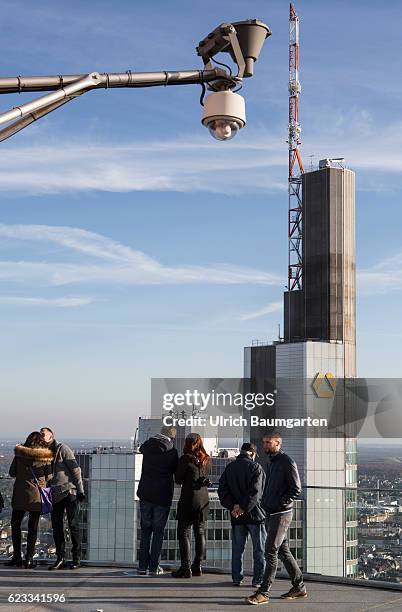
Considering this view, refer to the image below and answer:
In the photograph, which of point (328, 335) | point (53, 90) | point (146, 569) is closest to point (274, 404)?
point (328, 335)

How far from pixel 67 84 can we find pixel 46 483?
246 inches

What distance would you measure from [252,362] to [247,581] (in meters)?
82.7

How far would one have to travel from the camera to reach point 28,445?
9805mm

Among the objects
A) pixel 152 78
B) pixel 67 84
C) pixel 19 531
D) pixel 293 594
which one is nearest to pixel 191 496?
pixel 293 594

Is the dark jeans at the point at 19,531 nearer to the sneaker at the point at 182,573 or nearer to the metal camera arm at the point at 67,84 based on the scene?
the sneaker at the point at 182,573

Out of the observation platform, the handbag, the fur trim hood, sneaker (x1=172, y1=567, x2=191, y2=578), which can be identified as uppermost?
the fur trim hood

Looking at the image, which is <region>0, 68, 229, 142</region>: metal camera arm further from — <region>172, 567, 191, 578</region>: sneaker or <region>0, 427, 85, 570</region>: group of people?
<region>172, 567, 191, 578</region>: sneaker

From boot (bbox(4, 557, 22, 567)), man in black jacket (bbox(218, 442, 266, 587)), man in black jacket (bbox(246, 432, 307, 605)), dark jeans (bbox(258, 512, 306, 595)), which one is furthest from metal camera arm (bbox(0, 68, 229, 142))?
boot (bbox(4, 557, 22, 567))

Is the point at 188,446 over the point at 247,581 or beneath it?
over

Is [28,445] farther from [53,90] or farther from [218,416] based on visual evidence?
[218,416]

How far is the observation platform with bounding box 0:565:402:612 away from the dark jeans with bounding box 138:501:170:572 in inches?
7.8

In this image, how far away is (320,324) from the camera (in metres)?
85.9

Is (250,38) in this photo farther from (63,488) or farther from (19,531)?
(19,531)

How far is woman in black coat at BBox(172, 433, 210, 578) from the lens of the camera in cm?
928
